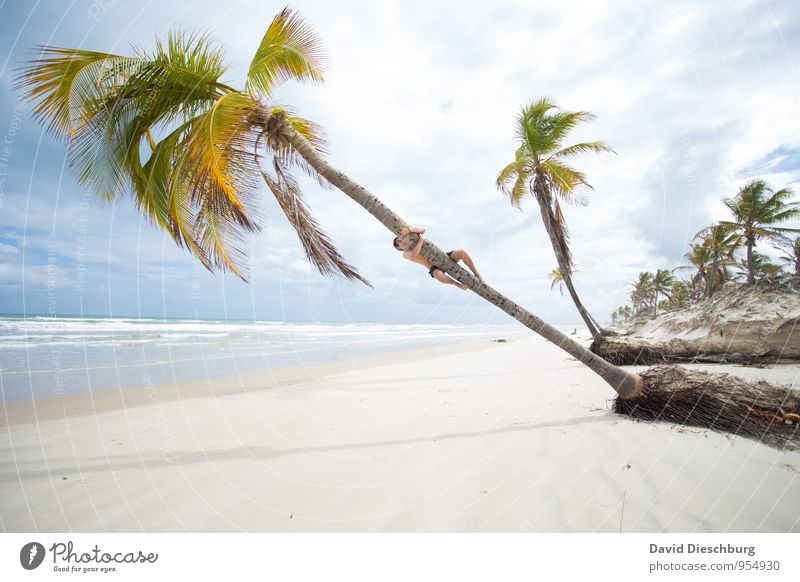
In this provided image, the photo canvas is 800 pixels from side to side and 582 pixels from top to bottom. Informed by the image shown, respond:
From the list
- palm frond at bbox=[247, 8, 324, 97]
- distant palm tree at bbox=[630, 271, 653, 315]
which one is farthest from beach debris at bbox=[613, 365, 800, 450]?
distant palm tree at bbox=[630, 271, 653, 315]

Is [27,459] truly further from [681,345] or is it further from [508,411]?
[681,345]

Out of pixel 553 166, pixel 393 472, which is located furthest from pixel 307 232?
pixel 553 166

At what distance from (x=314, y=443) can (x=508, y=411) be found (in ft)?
8.49

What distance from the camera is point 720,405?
11.4ft

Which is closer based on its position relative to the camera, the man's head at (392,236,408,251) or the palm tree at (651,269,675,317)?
the man's head at (392,236,408,251)

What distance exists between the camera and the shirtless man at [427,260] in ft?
12.3

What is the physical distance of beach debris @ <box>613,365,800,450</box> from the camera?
316cm

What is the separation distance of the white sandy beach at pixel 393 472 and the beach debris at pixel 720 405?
10.1 inches

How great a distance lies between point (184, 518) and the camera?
2273 mm

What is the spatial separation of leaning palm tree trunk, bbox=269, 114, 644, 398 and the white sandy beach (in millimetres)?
534

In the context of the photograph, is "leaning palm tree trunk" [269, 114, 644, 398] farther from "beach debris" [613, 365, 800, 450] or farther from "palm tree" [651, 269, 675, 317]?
"palm tree" [651, 269, 675, 317]
